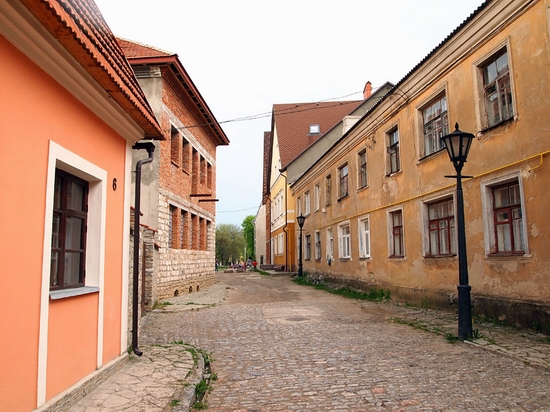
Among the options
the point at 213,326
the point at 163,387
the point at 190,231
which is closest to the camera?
the point at 163,387

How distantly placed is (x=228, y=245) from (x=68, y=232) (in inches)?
2962

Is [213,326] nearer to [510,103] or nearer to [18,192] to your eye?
[18,192]

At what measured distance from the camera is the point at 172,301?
14148 mm

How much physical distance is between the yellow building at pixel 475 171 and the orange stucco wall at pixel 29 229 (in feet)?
24.6

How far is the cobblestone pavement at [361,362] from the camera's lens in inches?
187

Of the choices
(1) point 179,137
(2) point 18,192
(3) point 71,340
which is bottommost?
(3) point 71,340

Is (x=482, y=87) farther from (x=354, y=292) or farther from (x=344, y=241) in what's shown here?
(x=344, y=241)

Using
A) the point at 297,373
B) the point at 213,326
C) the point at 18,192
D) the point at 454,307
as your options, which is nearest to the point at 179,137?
the point at 213,326

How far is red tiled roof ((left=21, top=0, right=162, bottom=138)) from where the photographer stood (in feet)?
11.6

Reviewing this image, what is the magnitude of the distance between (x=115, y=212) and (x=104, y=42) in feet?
6.74

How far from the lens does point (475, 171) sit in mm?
10086

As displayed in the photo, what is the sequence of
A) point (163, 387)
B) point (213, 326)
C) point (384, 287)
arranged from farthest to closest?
1. point (384, 287)
2. point (213, 326)
3. point (163, 387)

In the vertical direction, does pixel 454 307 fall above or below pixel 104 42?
below

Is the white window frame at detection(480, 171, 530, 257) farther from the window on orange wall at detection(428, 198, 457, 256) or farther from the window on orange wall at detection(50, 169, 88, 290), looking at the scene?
the window on orange wall at detection(50, 169, 88, 290)
